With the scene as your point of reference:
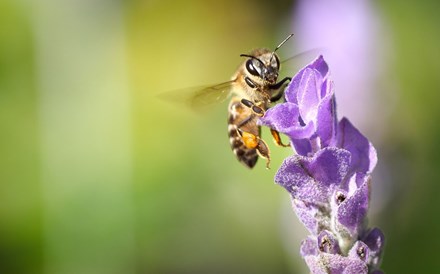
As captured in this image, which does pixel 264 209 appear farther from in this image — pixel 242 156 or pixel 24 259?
pixel 242 156

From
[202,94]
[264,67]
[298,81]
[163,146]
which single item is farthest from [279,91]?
[163,146]

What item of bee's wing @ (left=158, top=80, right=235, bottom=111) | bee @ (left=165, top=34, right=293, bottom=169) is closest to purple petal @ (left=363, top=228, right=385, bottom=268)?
bee @ (left=165, top=34, right=293, bottom=169)

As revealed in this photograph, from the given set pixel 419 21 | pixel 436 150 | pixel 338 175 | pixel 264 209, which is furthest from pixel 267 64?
pixel 419 21

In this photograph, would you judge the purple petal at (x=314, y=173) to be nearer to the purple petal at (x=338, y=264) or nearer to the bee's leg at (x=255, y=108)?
the purple petal at (x=338, y=264)

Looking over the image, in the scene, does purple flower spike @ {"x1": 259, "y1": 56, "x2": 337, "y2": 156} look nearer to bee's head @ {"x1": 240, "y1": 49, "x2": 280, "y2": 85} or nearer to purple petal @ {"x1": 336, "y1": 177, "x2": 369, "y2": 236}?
purple petal @ {"x1": 336, "y1": 177, "x2": 369, "y2": 236}

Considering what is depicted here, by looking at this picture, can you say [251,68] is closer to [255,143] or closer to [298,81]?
[255,143]

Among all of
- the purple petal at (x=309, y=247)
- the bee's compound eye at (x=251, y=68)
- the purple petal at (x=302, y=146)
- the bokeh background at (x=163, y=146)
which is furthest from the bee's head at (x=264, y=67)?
the bokeh background at (x=163, y=146)

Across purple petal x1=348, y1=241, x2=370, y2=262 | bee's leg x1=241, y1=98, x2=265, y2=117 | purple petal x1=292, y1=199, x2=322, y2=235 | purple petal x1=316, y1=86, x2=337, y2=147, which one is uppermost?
bee's leg x1=241, y1=98, x2=265, y2=117
